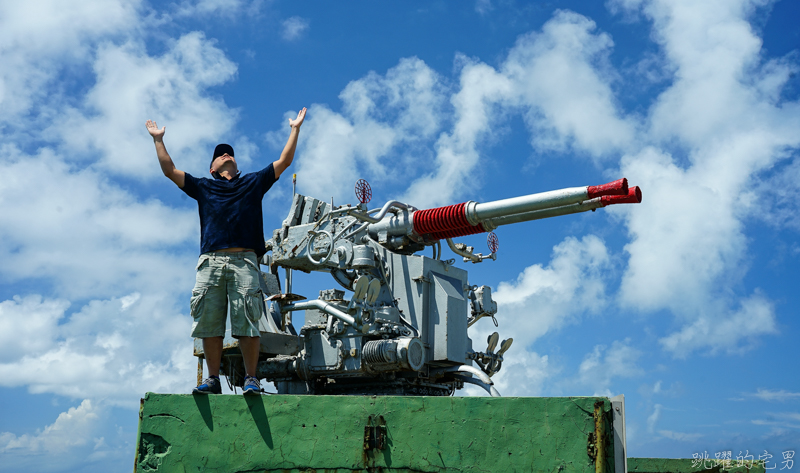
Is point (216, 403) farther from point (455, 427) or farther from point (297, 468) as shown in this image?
point (455, 427)

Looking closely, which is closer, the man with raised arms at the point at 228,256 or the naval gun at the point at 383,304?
the man with raised arms at the point at 228,256

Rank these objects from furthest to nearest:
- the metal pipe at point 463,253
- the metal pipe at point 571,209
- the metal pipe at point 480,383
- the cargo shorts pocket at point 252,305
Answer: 1. the metal pipe at point 463,253
2. the metal pipe at point 480,383
3. the metal pipe at point 571,209
4. the cargo shorts pocket at point 252,305

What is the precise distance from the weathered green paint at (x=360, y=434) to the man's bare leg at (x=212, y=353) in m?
0.52

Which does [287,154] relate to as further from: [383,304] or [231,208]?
[383,304]

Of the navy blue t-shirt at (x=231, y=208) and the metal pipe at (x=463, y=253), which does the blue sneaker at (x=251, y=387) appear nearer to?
the navy blue t-shirt at (x=231, y=208)

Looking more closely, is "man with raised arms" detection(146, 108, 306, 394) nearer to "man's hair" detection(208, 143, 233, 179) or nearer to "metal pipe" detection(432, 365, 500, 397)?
"man's hair" detection(208, 143, 233, 179)

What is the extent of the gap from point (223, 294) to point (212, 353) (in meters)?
0.48

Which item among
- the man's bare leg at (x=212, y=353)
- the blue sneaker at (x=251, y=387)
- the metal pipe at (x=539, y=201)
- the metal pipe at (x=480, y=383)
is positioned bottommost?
the blue sneaker at (x=251, y=387)

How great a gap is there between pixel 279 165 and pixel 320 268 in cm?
615

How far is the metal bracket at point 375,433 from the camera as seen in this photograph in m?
4.89

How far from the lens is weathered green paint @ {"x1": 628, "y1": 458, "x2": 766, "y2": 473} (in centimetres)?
791

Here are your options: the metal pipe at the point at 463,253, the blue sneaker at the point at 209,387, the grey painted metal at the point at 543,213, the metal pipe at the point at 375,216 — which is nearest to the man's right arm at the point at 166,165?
the blue sneaker at the point at 209,387

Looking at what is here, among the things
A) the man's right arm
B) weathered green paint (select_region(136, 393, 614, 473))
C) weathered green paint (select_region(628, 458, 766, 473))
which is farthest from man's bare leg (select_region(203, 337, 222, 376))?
weathered green paint (select_region(628, 458, 766, 473))

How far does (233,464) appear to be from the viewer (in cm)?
504
